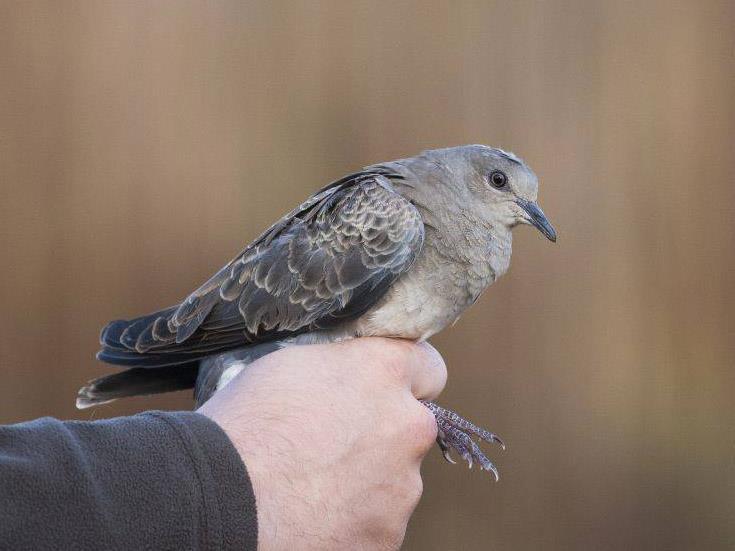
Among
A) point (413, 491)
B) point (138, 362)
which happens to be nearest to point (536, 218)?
point (413, 491)

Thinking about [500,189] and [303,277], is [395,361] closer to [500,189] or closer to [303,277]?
[303,277]

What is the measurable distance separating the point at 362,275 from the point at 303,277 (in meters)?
0.16

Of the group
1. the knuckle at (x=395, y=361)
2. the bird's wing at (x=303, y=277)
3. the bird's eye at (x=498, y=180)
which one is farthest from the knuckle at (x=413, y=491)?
the bird's eye at (x=498, y=180)

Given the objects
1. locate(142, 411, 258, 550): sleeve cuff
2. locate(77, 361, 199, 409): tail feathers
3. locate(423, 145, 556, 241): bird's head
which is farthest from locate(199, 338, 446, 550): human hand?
locate(77, 361, 199, 409): tail feathers

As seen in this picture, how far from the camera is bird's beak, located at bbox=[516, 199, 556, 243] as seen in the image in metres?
1.96

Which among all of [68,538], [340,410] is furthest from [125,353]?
[68,538]

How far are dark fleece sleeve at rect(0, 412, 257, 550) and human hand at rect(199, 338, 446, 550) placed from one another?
0.14 meters

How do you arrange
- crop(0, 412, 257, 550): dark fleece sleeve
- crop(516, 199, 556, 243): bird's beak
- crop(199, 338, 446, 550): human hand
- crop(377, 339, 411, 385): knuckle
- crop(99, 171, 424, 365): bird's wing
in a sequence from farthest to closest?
crop(516, 199, 556, 243): bird's beak → crop(99, 171, 424, 365): bird's wing → crop(377, 339, 411, 385): knuckle → crop(199, 338, 446, 550): human hand → crop(0, 412, 257, 550): dark fleece sleeve

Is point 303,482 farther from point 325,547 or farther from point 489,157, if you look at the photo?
point 489,157

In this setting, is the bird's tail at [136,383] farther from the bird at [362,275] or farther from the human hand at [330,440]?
the human hand at [330,440]

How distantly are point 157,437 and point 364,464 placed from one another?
0.48 m

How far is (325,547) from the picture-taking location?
1.35 meters

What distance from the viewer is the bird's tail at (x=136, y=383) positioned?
207 cm

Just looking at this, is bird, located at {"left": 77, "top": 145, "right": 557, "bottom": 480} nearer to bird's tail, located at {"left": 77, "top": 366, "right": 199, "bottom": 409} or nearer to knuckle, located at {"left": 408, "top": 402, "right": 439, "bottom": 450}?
bird's tail, located at {"left": 77, "top": 366, "right": 199, "bottom": 409}
